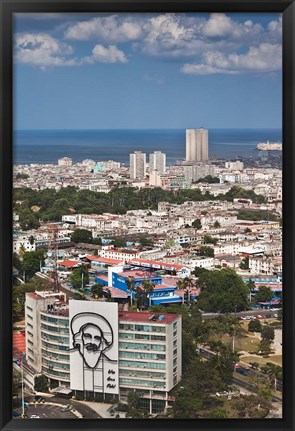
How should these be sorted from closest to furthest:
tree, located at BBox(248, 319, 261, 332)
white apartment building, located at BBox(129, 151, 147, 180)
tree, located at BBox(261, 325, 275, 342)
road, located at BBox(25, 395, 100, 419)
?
1. road, located at BBox(25, 395, 100, 419)
2. tree, located at BBox(261, 325, 275, 342)
3. tree, located at BBox(248, 319, 261, 332)
4. white apartment building, located at BBox(129, 151, 147, 180)

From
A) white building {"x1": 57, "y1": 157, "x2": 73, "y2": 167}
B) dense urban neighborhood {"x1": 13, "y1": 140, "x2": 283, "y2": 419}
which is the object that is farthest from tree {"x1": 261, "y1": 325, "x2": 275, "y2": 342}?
white building {"x1": 57, "y1": 157, "x2": 73, "y2": 167}

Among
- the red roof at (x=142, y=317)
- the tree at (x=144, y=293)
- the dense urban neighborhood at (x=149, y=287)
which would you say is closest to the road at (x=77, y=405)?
the dense urban neighborhood at (x=149, y=287)

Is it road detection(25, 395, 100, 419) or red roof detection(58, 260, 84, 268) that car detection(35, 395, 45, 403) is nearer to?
road detection(25, 395, 100, 419)

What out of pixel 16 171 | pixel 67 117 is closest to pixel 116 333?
pixel 16 171

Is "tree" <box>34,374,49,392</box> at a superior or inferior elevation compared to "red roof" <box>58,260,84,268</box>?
inferior

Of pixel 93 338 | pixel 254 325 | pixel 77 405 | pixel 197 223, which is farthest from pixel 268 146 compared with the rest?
pixel 77 405

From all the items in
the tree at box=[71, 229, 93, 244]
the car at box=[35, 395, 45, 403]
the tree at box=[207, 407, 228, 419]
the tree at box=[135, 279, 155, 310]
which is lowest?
the tree at box=[207, 407, 228, 419]

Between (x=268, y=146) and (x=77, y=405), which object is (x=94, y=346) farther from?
(x=268, y=146)
